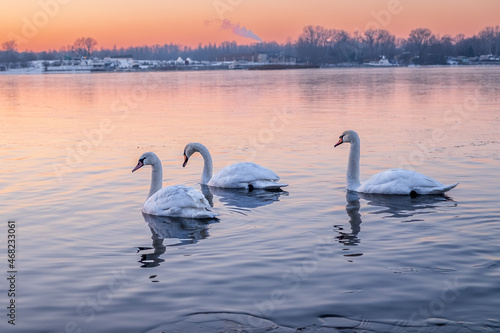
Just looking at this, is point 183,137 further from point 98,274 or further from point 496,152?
point 98,274

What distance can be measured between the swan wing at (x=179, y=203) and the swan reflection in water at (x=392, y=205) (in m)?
1.77

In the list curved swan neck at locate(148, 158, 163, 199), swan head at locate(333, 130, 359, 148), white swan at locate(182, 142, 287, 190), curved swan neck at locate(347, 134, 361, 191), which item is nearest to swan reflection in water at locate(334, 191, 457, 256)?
curved swan neck at locate(347, 134, 361, 191)

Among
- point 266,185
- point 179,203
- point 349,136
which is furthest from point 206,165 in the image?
point 179,203

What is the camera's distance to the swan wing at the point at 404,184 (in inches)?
391

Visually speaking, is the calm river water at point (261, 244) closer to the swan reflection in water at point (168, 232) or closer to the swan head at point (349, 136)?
the swan reflection in water at point (168, 232)

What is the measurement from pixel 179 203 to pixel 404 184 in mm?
3499

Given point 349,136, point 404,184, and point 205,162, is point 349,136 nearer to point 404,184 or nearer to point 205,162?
point 404,184

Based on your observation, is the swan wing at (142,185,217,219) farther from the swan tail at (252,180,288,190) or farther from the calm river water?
the swan tail at (252,180,288,190)

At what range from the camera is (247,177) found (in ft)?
35.6

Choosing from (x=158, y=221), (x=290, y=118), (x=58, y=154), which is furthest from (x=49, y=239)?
(x=290, y=118)

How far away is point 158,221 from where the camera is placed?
8930mm

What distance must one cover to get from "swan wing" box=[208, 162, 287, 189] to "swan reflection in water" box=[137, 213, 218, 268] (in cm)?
198

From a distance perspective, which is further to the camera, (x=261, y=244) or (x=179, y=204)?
(x=179, y=204)

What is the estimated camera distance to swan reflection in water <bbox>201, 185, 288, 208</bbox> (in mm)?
10039
